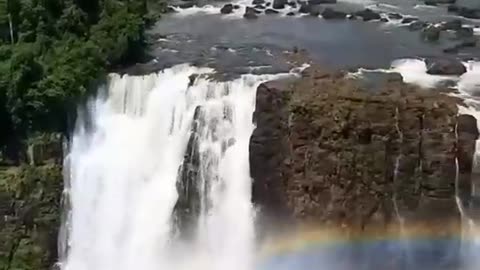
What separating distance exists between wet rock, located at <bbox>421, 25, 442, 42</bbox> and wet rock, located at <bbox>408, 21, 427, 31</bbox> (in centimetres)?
61

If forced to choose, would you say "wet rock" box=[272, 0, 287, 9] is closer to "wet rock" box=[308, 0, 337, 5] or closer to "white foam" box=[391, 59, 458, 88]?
"wet rock" box=[308, 0, 337, 5]

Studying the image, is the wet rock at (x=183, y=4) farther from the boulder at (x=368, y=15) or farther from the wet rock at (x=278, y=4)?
the boulder at (x=368, y=15)

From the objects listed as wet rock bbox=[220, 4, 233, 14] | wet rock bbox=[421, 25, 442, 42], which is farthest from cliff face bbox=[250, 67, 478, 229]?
wet rock bbox=[220, 4, 233, 14]

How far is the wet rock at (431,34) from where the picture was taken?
29391 mm

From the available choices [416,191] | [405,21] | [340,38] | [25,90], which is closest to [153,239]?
[25,90]

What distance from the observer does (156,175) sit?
25.0 meters

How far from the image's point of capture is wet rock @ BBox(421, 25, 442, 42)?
29391 mm

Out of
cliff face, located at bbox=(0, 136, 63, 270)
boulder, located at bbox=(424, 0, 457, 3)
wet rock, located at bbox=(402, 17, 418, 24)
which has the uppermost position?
boulder, located at bbox=(424, 0, 457, 3)

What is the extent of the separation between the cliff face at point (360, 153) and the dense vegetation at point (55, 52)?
545cm

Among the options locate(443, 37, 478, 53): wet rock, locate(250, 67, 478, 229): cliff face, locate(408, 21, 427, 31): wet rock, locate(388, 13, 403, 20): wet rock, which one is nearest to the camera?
locate(250, 67, 478, 229): cliff face

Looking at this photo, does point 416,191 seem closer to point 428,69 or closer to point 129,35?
point 428,69

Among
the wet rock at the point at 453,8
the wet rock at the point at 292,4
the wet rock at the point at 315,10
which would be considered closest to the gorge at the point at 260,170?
the wet rock at the point at 453,8

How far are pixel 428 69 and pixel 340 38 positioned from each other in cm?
497

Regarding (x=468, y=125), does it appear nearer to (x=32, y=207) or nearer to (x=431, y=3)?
(x=32, y=207)
